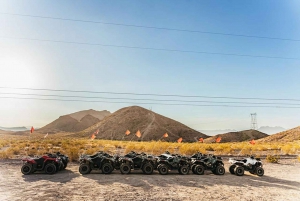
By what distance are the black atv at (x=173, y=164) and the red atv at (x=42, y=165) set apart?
690 cm

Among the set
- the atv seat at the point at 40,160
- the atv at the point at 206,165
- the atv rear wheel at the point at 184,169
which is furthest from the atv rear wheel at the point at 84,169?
the atv at the point at 206,165

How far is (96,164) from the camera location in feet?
47.1

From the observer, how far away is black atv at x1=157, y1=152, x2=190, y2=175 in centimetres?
1471

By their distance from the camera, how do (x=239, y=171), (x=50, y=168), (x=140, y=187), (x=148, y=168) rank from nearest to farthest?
(x=140, y=187) < (x=50, y=168) < (x=148, y=168) < (x=239, y=171)

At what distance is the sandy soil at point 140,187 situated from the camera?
9.77 metres

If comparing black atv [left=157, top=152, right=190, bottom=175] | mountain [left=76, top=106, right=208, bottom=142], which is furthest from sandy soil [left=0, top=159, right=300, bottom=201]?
mountain [left=76, top=106, right=208, bottom=142]

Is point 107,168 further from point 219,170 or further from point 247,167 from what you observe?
point 247,167

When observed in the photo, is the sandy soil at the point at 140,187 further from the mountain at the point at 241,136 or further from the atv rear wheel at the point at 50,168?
the mountain at the point at 241,136

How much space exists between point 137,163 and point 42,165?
629 centimetres

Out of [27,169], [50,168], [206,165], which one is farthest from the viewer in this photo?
[206,165]

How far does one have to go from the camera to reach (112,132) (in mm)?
95875

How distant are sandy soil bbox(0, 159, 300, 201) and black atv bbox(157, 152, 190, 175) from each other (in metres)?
0.47

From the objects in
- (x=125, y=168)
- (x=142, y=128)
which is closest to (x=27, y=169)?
(x=125, y=168)

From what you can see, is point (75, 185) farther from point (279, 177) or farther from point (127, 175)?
point (279, 177)
